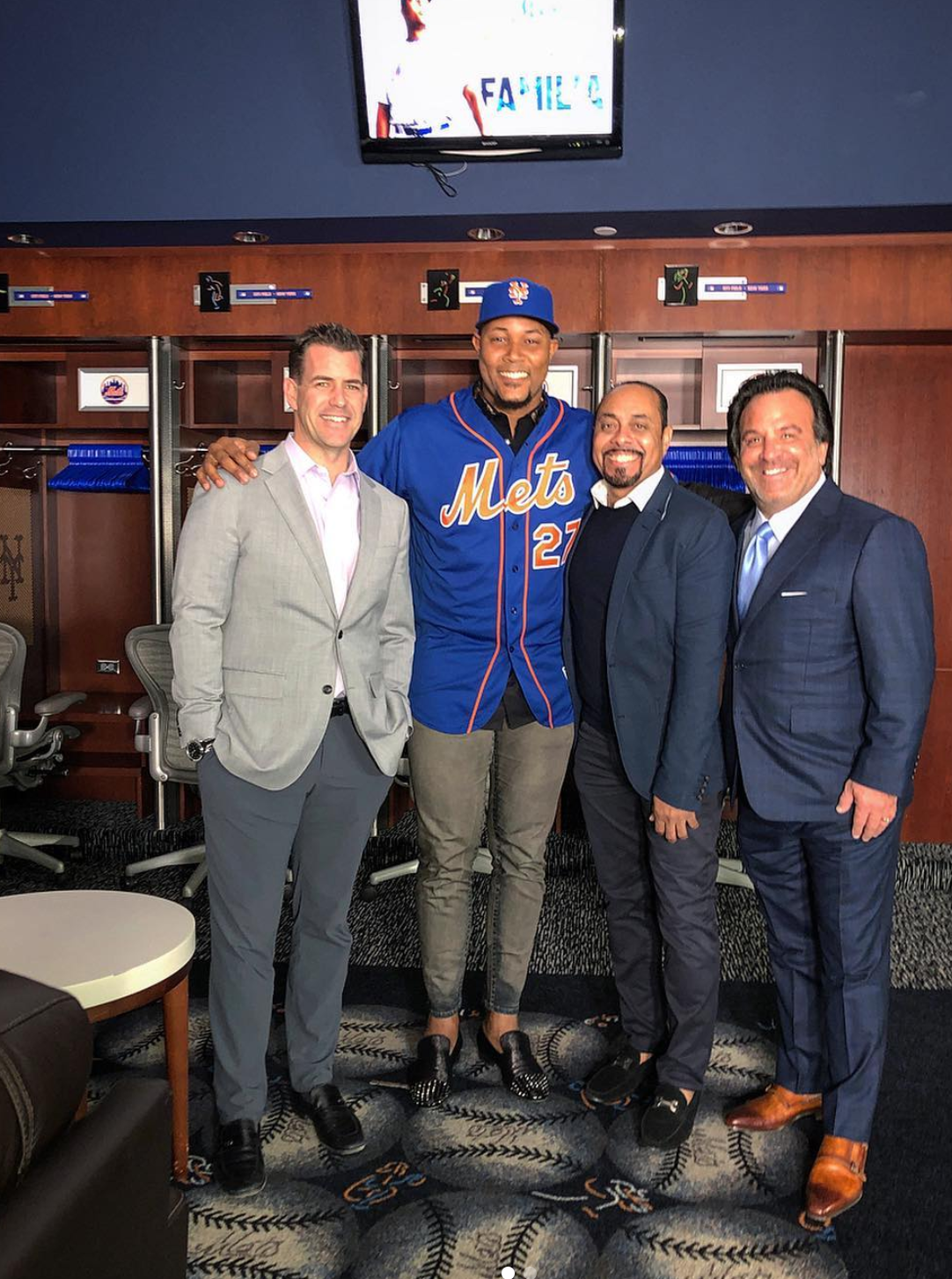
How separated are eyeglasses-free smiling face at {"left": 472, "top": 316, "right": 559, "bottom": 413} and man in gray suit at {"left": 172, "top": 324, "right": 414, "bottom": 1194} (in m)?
0.44

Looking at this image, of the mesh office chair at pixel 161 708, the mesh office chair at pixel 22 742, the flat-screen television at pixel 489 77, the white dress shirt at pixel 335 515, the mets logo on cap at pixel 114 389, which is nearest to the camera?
the white dress shirt at pixel 335 515

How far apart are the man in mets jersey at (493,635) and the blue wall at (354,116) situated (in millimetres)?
1991

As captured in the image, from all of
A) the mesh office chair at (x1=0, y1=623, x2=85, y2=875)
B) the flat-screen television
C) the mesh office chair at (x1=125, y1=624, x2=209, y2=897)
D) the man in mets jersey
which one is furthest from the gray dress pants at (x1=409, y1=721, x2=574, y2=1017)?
the flat-screen television

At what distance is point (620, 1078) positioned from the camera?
248 centimetres

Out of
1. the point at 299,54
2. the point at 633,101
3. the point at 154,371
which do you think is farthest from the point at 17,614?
the point at 633,101

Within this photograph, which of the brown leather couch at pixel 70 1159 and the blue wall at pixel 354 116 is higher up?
the blue wall at pixel 354 116

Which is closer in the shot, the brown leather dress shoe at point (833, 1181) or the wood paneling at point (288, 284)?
the brown leather dress shoe at point (833, 1181)

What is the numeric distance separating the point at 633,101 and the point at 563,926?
10.6 feet

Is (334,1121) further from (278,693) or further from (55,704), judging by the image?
(55,704)

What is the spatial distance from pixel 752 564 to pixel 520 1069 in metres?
1.38

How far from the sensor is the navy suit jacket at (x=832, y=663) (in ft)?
6.56

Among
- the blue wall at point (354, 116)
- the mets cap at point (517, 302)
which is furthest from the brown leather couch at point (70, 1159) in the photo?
the blue wall at point (354, 116)

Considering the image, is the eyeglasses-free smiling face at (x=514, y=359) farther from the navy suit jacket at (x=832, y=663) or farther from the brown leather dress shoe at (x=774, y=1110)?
the brown leather dress shoe at (x=774, y=1110)

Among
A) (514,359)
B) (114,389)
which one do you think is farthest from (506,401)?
(114,389)
